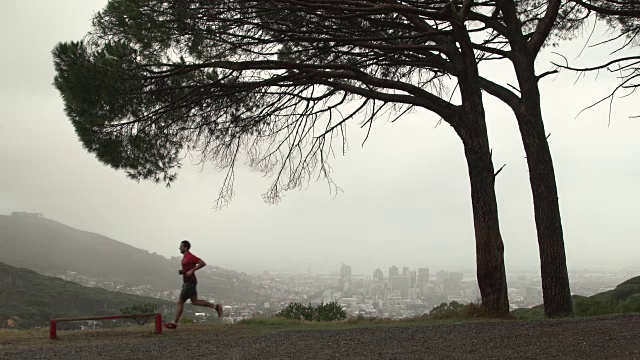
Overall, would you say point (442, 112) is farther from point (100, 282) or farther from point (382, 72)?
point (100, 282)

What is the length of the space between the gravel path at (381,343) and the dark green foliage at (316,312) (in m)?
3.49

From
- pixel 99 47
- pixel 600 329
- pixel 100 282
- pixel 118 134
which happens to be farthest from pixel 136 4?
pixel 100 282

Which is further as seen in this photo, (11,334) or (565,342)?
(11,334)

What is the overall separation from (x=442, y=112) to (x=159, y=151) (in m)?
4.99

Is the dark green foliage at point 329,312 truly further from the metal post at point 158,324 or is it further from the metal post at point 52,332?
the metal post at point 52,332

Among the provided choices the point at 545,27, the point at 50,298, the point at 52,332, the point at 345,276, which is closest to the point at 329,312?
the point at 52,332

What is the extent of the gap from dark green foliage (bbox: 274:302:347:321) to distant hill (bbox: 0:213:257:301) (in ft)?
81.0

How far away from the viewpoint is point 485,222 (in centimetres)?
882

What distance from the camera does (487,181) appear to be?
8.92 metres

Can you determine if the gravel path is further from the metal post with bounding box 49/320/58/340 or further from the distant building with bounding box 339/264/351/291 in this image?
the distant building with bounding box 339/264/351/291

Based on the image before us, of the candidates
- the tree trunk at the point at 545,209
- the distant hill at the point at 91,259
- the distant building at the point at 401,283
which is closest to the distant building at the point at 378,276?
the distant building at the point at 401,283

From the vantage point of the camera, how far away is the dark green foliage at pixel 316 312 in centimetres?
1106

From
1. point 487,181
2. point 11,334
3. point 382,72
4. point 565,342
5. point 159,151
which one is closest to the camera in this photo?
point 565,342

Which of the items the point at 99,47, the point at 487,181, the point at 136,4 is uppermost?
the point at 136,4
